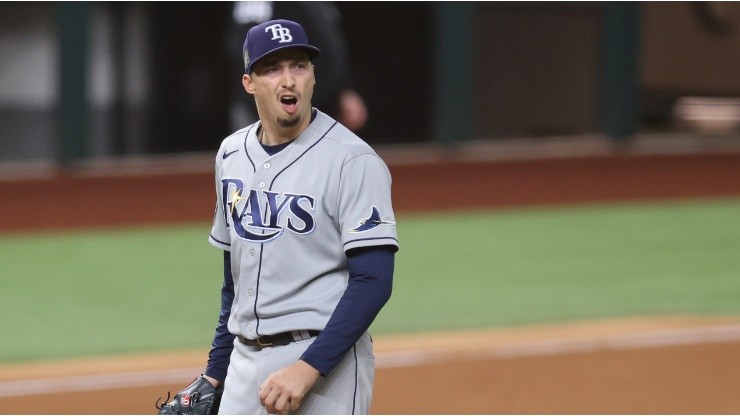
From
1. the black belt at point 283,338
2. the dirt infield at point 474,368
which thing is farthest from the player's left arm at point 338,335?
the dirt infield at point 474,368

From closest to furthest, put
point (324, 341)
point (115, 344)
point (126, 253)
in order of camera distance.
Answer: point (324, 341)
point (115, 344)
point (126, 253)

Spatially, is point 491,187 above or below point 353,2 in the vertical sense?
below

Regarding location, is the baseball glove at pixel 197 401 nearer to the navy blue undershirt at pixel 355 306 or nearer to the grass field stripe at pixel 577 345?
the navy blue undershirt at pixel 355 306

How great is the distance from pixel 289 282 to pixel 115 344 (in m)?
4.44

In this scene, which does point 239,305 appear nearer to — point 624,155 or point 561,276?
point 561,276

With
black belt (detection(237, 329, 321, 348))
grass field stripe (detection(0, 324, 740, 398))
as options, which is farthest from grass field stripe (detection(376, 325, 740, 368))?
black belt (detection(237, 329, 321, 348))

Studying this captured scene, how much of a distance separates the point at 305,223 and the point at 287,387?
42cm

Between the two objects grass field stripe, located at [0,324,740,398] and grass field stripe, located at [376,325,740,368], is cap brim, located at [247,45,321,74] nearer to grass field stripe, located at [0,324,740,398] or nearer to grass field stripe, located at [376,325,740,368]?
grass field stripe, located at [0,324,740,398]

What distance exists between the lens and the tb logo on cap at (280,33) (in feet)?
11.0

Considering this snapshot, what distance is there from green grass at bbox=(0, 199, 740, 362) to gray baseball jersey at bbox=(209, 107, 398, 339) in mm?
4170

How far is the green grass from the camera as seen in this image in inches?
320

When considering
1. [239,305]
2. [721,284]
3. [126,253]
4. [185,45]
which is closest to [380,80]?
[185,45]

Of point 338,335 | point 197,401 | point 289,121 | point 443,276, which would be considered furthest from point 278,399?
point 443,276

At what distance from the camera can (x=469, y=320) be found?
8.28 metres
